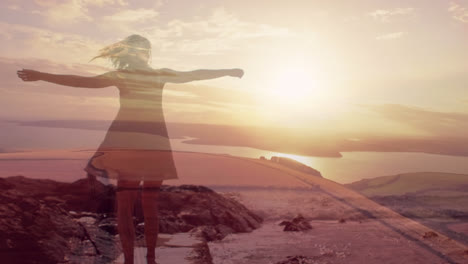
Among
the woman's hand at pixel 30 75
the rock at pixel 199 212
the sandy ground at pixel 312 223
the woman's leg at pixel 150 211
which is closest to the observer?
the woman's hand at pixel 30 75

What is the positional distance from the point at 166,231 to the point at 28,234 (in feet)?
5.69

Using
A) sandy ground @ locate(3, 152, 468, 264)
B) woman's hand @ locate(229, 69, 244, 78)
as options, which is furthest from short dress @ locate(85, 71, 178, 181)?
sandy ground @ locate(3, 152, 468, 264)

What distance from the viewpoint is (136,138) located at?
3520 millimetres

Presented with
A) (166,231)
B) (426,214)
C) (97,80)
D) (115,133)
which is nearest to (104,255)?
(166,231)

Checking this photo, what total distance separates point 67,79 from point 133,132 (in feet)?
2.46

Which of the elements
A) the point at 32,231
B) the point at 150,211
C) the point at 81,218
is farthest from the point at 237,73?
the point at 81,218

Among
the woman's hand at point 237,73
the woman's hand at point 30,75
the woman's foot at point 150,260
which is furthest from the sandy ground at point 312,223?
the woman's hand at point 30,75

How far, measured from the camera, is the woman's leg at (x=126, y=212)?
3.55m

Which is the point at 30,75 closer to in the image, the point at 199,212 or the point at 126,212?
the point at 126,212

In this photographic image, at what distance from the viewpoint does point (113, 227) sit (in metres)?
5.16

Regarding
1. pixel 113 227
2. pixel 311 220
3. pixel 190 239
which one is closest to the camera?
pixel 190 239

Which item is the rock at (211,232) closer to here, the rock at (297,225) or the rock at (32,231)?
the rock at (297,225)

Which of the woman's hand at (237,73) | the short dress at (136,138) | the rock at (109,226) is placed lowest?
the rock at (109,226)

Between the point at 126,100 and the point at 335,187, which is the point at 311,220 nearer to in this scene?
the point at 335,187
